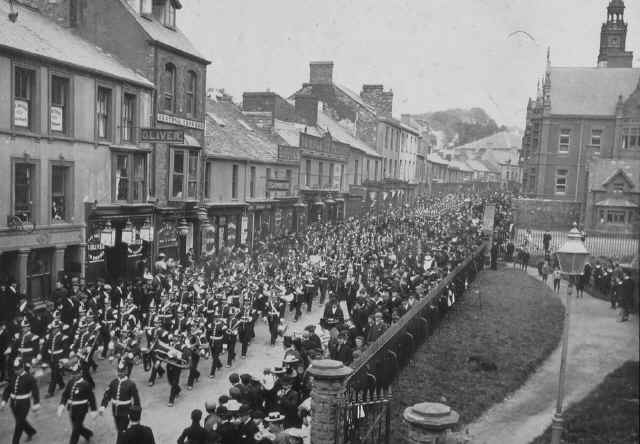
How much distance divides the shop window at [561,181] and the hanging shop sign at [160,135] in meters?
40.9

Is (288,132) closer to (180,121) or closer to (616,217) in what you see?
(180,121)

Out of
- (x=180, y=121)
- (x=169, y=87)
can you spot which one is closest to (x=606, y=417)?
(x=180, y=121)

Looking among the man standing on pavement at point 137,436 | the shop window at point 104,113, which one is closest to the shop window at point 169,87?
the shop window at point 104,113

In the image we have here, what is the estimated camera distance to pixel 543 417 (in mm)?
12102

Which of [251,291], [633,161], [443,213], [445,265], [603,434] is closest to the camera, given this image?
[603,434]

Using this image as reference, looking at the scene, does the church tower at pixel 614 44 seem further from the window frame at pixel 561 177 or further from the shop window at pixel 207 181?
the shop window at pixel 207 181

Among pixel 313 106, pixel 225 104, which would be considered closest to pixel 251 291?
pixel 225 104

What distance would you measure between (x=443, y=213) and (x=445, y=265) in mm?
23550

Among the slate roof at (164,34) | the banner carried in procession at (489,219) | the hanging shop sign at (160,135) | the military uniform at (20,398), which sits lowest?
the military uniform at (20,398)

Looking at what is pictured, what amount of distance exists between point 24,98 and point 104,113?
382 cm

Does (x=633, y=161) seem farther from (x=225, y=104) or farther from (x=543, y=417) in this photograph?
(x=543, y=417)

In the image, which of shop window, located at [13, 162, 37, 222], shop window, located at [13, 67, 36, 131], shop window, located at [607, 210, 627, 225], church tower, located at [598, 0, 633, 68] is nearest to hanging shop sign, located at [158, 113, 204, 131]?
shop window, located at [13, 67, 36, 131]

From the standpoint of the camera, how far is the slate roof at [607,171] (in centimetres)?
4262

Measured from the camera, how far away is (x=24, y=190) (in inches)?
751
